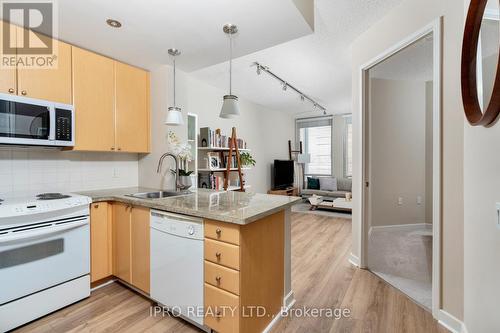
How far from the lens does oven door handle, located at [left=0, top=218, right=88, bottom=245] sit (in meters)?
1.62

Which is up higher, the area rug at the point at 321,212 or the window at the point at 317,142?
the window at the point at 317,142

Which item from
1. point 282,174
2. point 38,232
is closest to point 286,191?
point 282,174

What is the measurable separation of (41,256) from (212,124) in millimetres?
3159

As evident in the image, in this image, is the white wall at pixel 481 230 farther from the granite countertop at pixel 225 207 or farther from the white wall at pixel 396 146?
the white wall at pixel 396 146

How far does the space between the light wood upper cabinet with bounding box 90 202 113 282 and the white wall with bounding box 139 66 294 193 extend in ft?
2.23

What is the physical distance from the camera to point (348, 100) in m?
5.51

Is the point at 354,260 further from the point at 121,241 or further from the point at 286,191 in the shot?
the point at 286,191

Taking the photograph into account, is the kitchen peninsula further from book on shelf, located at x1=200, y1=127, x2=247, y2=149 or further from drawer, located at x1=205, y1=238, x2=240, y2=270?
book on shelf, located at x1=200, y1=127, x2=247, y2=149

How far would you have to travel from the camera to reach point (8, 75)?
1892 mm

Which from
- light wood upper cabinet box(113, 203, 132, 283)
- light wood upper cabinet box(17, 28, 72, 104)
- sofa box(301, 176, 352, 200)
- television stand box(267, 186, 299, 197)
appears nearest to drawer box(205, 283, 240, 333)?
light wood upper cabinet box(113, 203, 132, 283)

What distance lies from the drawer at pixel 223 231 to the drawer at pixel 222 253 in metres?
0.03

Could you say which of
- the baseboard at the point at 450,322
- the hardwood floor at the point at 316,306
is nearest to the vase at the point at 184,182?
the hardwood floor at the point at 316,306

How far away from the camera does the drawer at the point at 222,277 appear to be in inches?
56.4

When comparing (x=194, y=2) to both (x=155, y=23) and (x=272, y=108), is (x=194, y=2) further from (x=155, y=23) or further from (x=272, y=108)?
(x=272, y=108)
